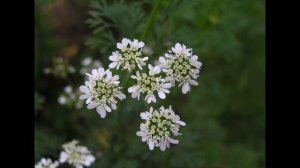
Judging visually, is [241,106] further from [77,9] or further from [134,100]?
[77,9]

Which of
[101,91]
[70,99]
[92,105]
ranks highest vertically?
[70,99]

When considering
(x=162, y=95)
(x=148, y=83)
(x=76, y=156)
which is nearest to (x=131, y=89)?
(x=148, y=83)

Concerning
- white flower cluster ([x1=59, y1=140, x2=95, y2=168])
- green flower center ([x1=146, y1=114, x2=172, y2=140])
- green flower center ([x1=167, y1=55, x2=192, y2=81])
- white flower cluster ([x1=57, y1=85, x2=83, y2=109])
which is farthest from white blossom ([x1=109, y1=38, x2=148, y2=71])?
white flower cluster ([x1=57, y1=85, x2=83, y2=109])

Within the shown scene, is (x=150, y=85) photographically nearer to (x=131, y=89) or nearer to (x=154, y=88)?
(x=154, y=88)

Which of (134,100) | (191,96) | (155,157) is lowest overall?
(155,157)

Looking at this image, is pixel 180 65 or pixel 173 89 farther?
pixel 173 89

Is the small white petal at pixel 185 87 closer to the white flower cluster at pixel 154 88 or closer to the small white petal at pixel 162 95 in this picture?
the white flower cluster at pixel 154 88

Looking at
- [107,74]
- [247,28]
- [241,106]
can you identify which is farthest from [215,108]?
[107,74]

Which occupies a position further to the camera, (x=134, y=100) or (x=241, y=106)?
(x=241, y=106)
